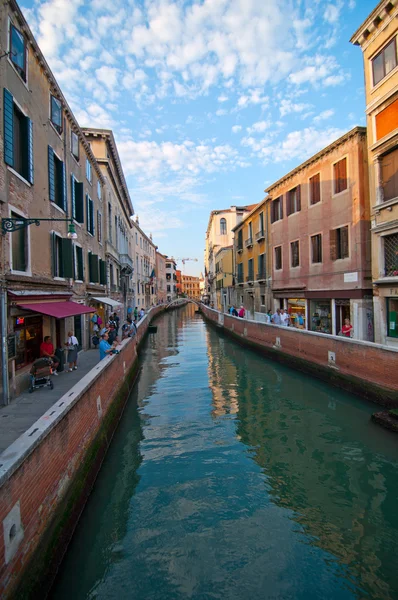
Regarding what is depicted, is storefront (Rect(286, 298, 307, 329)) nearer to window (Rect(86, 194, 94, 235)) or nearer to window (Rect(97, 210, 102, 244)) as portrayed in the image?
window (Rect(86, 194, 94, 235))

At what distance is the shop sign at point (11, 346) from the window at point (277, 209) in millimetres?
17160

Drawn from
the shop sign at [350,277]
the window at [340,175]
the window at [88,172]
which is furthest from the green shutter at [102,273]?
the window at [340,175]

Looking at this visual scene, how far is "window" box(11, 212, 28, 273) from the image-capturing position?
27.9 feet

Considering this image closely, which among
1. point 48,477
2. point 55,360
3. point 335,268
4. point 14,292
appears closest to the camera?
point 48,477

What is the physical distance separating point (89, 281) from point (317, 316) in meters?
11.3

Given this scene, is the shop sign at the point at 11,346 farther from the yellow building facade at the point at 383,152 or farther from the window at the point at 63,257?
the yellow building facade at the point at 383,152

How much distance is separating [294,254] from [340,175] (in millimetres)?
5287

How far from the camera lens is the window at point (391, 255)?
40.5 ft

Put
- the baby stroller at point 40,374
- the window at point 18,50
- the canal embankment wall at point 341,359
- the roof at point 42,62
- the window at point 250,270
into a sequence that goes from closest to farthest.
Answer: the window at point 18,50
the baby stroller at point 40,374
the roof at point 42,62
the canal embankment wall at point 341,359
the window at point 250,270

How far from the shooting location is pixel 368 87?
13.4 meters

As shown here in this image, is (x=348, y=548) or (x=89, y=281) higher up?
(x=89, y=281)

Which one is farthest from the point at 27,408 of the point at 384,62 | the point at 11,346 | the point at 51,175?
the point at 384,62

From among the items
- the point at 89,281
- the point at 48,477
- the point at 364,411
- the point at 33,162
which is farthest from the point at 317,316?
the point at 48,477

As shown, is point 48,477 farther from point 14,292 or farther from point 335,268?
point 335,268
